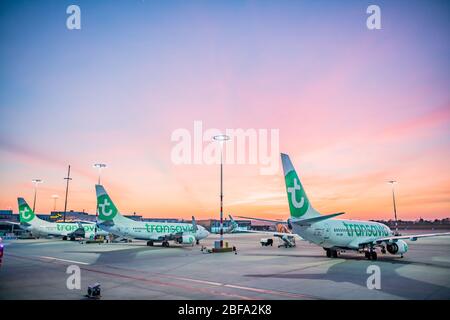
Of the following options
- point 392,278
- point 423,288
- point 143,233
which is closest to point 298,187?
point 392,278

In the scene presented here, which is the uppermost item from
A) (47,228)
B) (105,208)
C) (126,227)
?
(105,208)

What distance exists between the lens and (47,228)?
65.1 meters

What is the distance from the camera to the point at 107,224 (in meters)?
42.7

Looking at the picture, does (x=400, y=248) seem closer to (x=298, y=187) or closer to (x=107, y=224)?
(x=298, y=187)

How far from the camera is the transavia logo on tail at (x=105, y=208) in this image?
42.7 meters

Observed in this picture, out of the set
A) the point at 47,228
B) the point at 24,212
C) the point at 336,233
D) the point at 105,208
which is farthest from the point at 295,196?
the point at 24,212

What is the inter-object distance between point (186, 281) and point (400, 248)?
21.8 m

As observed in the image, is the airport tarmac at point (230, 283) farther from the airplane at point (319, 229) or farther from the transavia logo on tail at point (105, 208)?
the transavia logo on tail at point (105, 208)

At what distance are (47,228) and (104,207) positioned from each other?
3193cm

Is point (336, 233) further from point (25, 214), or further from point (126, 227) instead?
point (25, 214)

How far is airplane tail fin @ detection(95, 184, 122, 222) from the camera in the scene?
140 ft

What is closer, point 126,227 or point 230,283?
point 230,283

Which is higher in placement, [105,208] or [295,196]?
[295,196]

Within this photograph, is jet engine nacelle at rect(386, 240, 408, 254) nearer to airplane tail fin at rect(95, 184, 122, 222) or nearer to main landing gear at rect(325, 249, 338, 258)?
main landing gear at rect(325, 249, 338, 258)
